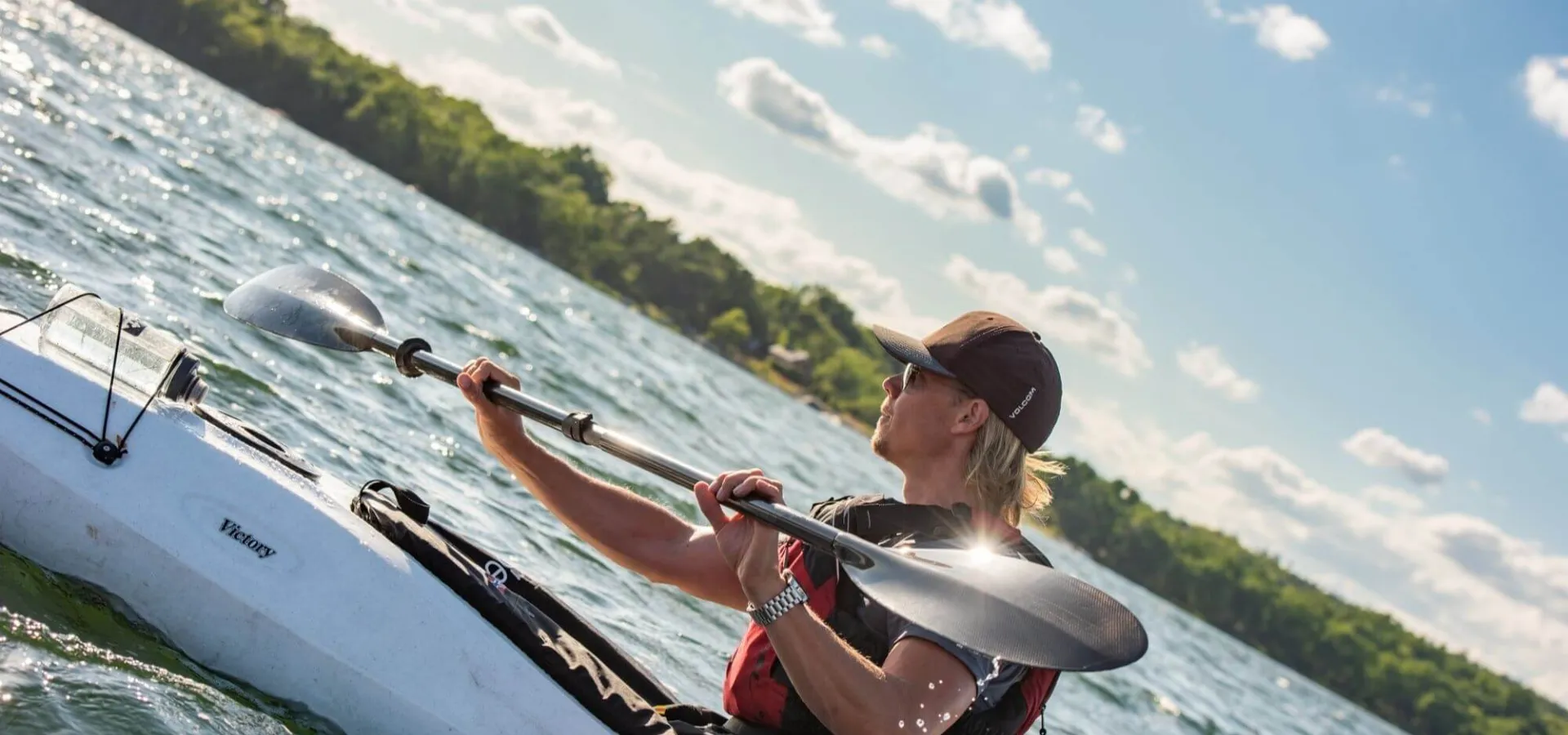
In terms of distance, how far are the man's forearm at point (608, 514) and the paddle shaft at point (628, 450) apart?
0.39ft

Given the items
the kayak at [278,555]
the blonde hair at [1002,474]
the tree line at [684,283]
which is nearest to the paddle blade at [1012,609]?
the blonde hair at [1002,474]

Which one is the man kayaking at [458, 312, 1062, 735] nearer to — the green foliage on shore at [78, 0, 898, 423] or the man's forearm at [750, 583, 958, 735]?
the man's forearm at [750, 583, 958, 735]

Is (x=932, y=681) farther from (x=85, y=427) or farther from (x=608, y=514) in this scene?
(x=85, y=427)

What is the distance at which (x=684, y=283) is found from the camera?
289 feet

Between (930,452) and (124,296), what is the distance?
7508mm

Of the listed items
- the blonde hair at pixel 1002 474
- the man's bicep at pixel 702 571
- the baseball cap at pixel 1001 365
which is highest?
the baseball cap at pixel 1001 365

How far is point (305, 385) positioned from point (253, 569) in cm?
533

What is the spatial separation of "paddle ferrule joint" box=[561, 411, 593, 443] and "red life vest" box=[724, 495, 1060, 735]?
76 cm

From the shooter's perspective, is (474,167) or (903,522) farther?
(474,167)

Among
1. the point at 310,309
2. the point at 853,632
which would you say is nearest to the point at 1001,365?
the point at 853,632

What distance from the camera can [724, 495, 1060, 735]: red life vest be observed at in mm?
3139

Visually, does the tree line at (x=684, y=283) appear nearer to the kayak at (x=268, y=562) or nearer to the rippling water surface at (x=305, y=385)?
the rippling water surface at (x=305, y=385)

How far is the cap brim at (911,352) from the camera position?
132 inches

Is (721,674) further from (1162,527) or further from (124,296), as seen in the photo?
A: (1162,527)
